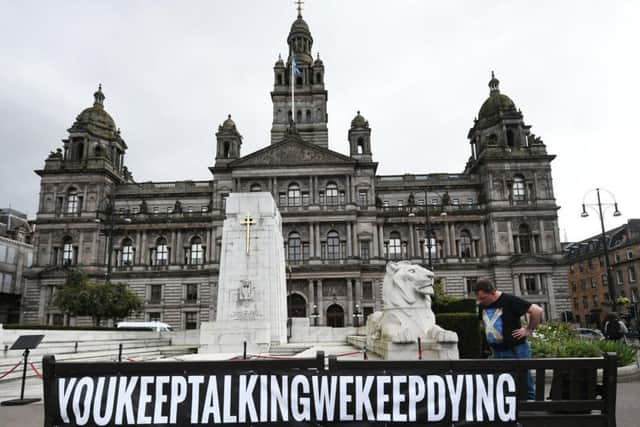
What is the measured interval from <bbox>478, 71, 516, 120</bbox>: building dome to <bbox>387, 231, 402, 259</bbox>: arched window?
1823 cm

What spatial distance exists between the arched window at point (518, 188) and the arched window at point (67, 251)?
4889 cm

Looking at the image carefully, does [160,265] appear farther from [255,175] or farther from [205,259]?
[255,175]

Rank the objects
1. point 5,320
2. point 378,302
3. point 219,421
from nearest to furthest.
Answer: point 219,421 → point 378,302 → point 5,320

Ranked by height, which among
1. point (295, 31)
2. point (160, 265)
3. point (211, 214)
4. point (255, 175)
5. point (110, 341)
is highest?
point (295, 31)

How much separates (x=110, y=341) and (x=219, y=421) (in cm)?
2131

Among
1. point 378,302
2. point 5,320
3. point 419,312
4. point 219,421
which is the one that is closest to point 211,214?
point 378,302

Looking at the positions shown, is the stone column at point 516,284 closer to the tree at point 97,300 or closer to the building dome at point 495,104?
the building dome at point 495,104

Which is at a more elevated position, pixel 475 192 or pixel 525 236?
pixel 475 192

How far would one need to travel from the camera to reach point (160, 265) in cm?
5019

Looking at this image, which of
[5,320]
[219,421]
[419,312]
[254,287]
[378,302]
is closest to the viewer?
[219,421]

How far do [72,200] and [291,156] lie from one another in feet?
82.9

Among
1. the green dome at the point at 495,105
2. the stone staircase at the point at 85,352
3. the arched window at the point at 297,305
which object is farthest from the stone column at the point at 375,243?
the stone staircase at the point at 85,352

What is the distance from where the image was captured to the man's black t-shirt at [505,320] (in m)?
5.89

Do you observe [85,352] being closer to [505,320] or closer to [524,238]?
[505,320]
